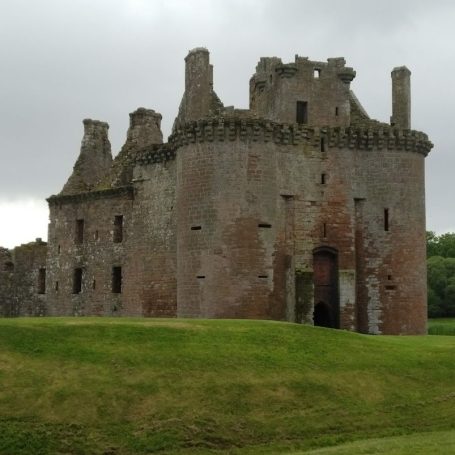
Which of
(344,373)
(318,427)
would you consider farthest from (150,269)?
(318,427)

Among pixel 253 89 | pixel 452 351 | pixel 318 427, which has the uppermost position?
pixel 253 89

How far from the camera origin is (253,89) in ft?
127

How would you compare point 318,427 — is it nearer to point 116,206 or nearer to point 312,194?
point 312,194

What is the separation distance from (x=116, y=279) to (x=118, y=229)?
242cm

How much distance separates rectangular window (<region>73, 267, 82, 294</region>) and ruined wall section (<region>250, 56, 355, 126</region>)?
13.4 metres

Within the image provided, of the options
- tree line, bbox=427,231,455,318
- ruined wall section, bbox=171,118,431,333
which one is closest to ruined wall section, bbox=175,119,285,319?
ruined wall section, bbox=171,118,431,333

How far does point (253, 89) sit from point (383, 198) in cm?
791

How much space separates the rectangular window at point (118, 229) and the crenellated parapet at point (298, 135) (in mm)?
6886

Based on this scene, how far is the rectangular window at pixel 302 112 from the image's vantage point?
36.2 metres

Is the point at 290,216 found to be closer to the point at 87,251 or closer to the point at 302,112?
the point at 302,112

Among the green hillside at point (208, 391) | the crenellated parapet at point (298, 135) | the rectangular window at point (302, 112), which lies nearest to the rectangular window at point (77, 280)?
the crenellated parapet at point (298, 135)

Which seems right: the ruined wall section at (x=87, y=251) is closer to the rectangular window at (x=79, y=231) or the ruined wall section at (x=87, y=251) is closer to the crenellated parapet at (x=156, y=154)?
the rectangular window at (x=79, y=231)

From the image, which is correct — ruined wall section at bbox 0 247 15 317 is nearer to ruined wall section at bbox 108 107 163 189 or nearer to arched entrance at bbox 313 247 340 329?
ruined wall section at bbox 108 107 163 189

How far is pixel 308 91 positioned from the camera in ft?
119
